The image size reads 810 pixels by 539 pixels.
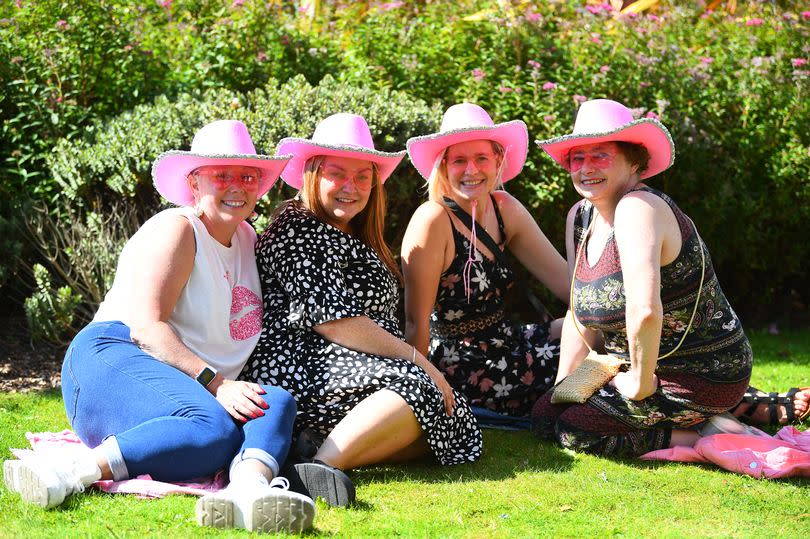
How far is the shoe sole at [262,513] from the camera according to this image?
134 inches

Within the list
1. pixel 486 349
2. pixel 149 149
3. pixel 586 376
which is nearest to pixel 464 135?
pixel 486 349

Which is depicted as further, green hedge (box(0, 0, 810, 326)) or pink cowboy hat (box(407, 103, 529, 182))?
green hedge (box(0, 0, 810, 326))

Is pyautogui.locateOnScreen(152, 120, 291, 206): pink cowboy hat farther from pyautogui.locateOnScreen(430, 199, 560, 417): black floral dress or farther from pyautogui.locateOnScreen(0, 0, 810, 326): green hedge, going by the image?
pyautogui.locateOnScreen(0, 0, 810, 326): green hedge

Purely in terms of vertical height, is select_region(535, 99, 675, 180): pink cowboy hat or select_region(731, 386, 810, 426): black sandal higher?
select_region(535, 99, 675, 180): pink cowboy hat

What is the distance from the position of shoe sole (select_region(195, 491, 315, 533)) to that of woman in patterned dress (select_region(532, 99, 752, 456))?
5.57 ft

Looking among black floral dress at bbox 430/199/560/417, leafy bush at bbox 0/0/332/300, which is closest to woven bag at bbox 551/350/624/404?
black floral dress at bbox 430/199/560/417

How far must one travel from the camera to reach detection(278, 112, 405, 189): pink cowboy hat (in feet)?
15.1

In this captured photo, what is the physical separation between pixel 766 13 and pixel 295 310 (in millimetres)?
6020

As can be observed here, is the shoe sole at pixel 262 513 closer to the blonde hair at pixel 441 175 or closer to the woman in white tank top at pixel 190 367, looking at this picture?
the woman in white tank top at pixel 190 367

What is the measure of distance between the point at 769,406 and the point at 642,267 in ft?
4.86

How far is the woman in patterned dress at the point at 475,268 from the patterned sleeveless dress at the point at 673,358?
66 cm

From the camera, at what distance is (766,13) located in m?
8.57

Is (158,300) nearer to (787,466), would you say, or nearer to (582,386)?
(582,386)

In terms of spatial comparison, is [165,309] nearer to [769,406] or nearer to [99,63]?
[769,406]
